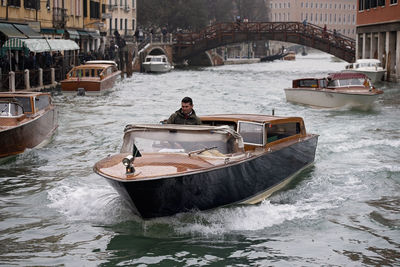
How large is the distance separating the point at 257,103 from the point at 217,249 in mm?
20522

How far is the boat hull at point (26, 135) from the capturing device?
14.2m

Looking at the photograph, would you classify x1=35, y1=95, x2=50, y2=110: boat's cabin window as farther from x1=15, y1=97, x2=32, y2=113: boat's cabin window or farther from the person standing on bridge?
the person standing on bridge

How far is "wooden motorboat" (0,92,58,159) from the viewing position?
563 inches

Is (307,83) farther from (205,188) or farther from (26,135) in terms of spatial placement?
(205,188)

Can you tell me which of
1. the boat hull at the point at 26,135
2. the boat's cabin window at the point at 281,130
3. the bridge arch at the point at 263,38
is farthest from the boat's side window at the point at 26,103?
the bridge arch at the point at 263,38

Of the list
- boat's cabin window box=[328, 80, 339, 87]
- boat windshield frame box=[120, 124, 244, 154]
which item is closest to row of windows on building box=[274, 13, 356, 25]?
boat's cabin window box=[328, 80, 339, 87]

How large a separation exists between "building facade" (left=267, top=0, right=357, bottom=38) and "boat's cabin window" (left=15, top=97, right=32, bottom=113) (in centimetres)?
14046

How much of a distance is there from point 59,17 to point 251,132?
31.0m

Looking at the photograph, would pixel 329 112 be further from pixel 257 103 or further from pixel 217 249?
pixel 217 249

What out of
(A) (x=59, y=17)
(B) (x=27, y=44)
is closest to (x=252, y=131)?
(B) (x=27, y=44)

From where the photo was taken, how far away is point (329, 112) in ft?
80.4

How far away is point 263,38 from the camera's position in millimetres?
58969

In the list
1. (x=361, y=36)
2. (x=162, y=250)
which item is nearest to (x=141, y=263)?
(x=162, y=250)

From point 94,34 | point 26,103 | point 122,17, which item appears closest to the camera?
point 26,103
